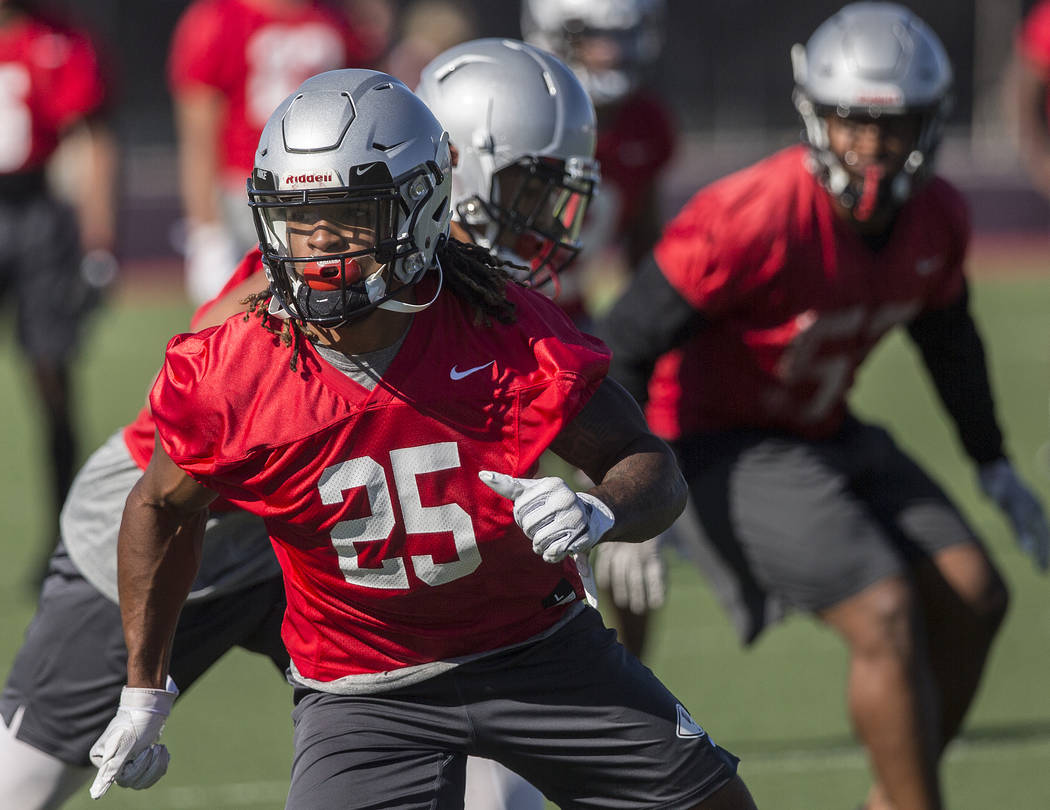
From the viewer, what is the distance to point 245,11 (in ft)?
23.6

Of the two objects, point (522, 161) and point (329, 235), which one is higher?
point (329, 235)

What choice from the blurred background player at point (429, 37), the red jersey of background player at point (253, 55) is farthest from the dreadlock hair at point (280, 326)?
the blurred background player at point (429, 37)

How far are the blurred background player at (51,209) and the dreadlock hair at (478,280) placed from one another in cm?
370

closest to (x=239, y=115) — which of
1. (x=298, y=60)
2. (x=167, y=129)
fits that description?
(x=298, y=60)

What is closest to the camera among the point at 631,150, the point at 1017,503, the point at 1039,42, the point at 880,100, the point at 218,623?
the point at 218,623

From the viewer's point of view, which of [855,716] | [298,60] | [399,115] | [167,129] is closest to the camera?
[399,115]

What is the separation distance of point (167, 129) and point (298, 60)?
11.1m

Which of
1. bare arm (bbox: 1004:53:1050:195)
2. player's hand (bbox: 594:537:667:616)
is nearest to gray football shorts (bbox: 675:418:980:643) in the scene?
player's hand (bbox: 594:537:667:616)

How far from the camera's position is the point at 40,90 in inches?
254

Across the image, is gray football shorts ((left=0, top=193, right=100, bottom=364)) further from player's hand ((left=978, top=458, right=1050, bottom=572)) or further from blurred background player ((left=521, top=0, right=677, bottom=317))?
player's hand ((left=978, top=458, right=1050, bottom=572))

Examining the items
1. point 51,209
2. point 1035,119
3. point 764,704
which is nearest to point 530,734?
point 764,704

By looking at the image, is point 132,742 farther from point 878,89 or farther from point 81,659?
point 878,89

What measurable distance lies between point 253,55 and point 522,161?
412 cm

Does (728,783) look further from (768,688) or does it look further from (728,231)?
(768,688)
